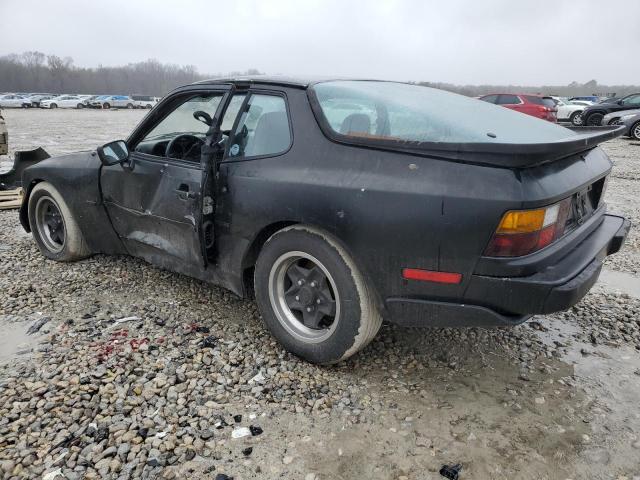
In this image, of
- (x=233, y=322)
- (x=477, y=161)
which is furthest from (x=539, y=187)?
(x=233, y=322)

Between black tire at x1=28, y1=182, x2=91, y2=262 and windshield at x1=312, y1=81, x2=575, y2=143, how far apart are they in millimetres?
2547

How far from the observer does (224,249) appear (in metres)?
2.92

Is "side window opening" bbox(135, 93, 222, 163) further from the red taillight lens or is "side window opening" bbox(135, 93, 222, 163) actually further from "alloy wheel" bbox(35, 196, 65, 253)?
the red taillight lens

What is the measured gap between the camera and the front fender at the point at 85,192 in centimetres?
370

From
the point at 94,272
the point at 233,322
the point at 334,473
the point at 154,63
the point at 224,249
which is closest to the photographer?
the point at 334,473

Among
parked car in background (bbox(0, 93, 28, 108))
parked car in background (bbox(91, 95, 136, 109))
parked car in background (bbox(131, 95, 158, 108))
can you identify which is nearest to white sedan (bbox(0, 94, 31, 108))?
parked car in background (bbox(0, 93, 28, 108))

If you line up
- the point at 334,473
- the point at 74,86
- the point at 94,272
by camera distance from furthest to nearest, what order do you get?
the point at 74,86
the point at 94,272
the point at 334,473

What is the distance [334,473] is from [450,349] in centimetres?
126

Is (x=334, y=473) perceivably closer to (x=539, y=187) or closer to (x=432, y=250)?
(x=432, y=250)

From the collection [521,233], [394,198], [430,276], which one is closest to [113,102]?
[394,198]

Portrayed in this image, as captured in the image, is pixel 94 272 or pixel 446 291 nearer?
pixel 446 291

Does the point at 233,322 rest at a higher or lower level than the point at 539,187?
lower

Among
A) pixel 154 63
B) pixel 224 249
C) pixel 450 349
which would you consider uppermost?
pixel 154 63

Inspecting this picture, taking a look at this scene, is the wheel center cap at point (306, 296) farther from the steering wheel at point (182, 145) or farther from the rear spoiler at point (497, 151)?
the steering wheel at point (182, 145)
